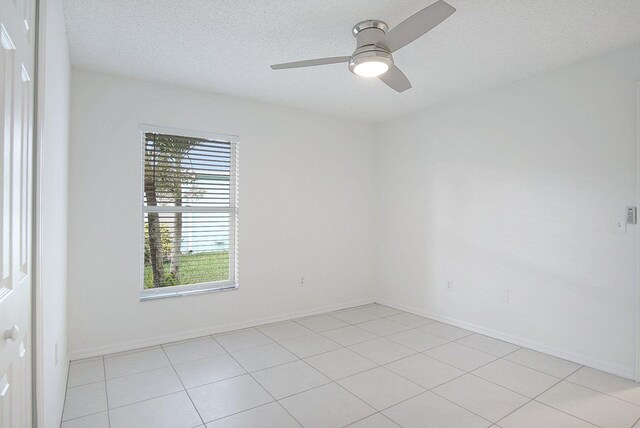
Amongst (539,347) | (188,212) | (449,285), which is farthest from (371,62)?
(539,347)

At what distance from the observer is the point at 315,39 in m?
2.57

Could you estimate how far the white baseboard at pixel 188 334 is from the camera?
10.1 ft

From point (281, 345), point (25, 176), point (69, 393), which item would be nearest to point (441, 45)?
point (25, 176)

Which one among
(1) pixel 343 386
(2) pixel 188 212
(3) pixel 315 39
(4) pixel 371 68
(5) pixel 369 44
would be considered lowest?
(1) pixel 343 386

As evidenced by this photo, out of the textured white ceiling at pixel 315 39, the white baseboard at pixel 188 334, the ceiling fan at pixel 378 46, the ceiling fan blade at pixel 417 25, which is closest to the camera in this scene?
the ceiling fan blade at pixel 417 25

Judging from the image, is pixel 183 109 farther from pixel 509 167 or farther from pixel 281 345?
pixel 509 167

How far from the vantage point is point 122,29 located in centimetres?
245

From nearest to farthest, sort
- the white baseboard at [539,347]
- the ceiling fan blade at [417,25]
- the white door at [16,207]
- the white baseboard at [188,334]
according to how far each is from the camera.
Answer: the white door at [16,207], the ceiling fan blade at [417,25], the white baseboard at [539,347], the white baseboard at [188,334]

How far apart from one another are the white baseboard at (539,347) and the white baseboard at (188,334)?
3.66ft

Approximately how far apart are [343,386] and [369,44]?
2.33m

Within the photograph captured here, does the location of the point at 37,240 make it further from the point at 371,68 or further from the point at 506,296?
the point at 506,296

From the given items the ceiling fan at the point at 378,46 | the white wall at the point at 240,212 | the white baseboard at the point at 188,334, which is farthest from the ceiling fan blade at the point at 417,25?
the white baseboard at the point at 188,334

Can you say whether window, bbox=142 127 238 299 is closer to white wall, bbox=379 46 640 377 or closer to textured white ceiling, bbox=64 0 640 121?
textured white ceiling, bbox=64 0 640 121

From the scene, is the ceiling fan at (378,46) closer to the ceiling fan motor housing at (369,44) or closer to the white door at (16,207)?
the ceiling fan motor housing at (369,44)
